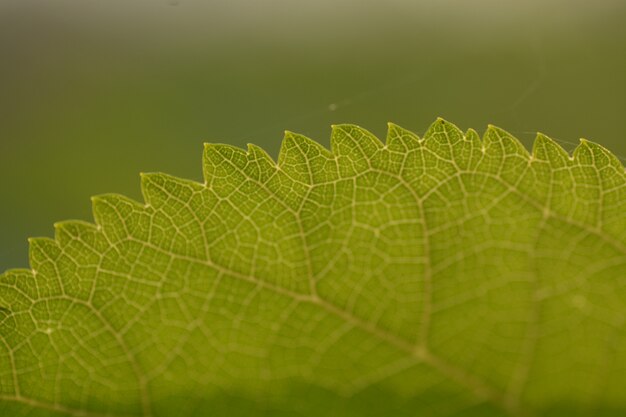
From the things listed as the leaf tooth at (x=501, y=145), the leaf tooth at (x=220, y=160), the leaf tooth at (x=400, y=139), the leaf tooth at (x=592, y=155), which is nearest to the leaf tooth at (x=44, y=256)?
the leaf tooth at (x=220, y=160)

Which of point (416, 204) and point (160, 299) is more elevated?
point (416, 204)

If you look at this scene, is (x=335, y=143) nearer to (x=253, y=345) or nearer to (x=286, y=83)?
(x=253, y=345)

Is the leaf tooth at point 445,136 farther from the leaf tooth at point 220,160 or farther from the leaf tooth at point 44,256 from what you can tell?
the leaf tooth at point 44,256

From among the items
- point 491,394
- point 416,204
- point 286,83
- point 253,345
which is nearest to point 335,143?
point 416,204

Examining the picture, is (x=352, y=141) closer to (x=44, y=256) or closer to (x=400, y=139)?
(x=400, y=139)

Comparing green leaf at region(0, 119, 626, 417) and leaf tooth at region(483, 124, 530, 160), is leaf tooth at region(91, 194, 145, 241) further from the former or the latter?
leaf tooth at region(483, 124, 530, 160)

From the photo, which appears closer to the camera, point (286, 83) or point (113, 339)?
point (113, 339)

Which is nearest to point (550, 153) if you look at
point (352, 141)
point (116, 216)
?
point (352, 141)

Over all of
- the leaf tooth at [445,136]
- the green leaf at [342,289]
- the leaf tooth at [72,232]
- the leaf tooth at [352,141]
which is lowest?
the green leaf at [342,289]
